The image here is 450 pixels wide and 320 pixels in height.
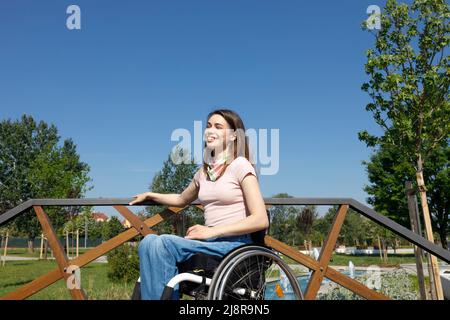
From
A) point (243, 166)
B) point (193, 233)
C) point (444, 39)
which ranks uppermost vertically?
point (444, 39)

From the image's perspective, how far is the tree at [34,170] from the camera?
17.4 meters

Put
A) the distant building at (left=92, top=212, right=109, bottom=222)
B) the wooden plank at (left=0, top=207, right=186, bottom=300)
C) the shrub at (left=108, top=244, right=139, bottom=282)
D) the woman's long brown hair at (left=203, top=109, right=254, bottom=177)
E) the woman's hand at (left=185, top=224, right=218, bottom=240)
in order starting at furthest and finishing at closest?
the distant building at (left=92, top=212, right=109, bottom=222) → the shrub at (left=108, top=244, right=139, bottom=282) → the wooden plank at (left=0, top=207, right=186, bottom=300) → the woman's long brown hair at (left=203, top=109, right=254, bottom=177) → the woman's hand at (left=185, top=224, right=218, bottom=240)

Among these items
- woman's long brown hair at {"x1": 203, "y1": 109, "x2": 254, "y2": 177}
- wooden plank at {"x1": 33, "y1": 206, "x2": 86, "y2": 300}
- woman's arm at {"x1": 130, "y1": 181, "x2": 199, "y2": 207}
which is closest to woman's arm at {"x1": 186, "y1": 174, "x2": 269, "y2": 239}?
woman's long brown hair at {"x1": 203, "y1": 109, "x2": 254, "y2": 177}

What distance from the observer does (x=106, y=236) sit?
75.9 feet

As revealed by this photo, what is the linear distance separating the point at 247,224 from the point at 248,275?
227 mm

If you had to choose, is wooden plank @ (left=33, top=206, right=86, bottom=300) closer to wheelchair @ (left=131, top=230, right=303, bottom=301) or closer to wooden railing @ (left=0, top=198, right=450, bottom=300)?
wooden railing @ (left=0, top=198, right=450, bottom=300)

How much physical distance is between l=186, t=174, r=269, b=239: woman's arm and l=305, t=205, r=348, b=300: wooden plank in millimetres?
821

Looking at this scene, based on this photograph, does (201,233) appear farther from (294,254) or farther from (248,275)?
(294,254)

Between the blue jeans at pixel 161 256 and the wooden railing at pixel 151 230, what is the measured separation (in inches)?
30.7

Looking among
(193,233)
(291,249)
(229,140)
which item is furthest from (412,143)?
(193,233)

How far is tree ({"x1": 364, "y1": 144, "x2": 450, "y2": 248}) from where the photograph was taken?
20.8 meters
